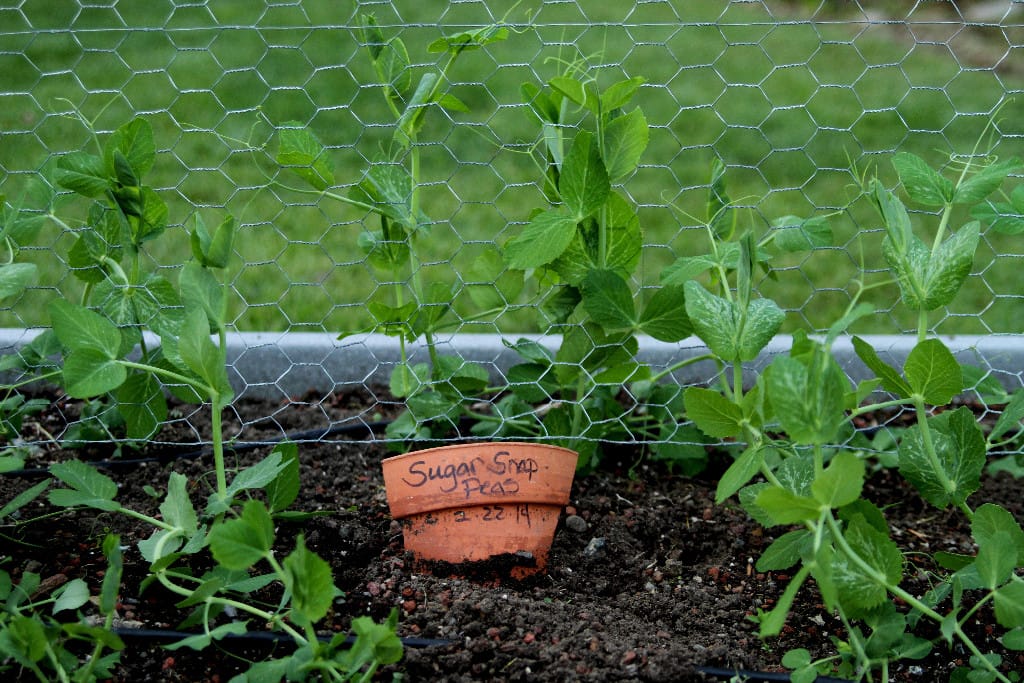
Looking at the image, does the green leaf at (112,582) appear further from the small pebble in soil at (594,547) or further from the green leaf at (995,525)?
the green leaf at (995,525)

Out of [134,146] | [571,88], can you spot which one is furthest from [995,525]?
[134,146]

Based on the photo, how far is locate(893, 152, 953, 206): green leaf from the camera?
1316 millimetres

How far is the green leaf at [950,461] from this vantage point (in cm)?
125

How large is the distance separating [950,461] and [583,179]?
574mm

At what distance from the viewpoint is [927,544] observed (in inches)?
58.3

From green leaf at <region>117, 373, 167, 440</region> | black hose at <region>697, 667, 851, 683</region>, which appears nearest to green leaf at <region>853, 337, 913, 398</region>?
black hose at <region>697, 667, 851, 683</region>

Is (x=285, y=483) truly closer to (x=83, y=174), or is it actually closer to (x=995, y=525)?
(x=83, y=174)

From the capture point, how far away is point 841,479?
1.01 m

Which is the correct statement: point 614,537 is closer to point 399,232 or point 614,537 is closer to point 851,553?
point 851,553

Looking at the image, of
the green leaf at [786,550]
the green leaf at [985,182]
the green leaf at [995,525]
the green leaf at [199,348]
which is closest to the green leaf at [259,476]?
the green leaf at [199,348]

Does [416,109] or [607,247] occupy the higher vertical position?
[416,109]

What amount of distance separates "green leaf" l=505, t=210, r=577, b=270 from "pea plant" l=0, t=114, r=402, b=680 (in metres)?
0.35

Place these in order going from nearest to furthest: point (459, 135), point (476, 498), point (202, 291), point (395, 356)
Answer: point (202, 291), point (476, 498), point (395, 356), point (459, 135)

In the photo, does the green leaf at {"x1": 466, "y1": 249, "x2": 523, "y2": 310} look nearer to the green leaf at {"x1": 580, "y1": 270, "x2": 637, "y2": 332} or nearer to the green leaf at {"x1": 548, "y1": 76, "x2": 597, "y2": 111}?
the green leaf at {"x1": 580, "y1": 270, "x2": 637, "y2": 332}
